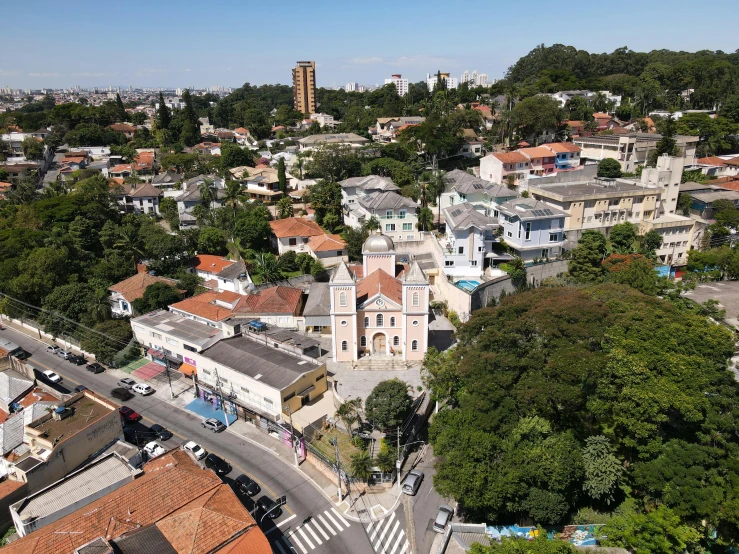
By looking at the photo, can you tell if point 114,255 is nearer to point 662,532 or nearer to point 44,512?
point 44,512

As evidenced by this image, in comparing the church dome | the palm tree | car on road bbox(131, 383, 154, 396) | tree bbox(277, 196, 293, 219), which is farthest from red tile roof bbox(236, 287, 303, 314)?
tree bbox(277, 196, 293, 219)

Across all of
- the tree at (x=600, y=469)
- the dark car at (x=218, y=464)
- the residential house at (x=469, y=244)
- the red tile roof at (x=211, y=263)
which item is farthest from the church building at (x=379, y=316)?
the red tile roof at (x=211, y=263)

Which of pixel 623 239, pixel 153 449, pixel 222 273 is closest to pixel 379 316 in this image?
pixel 153 449

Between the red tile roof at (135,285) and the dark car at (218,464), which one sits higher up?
Answer: the red tile roof at (135,285)

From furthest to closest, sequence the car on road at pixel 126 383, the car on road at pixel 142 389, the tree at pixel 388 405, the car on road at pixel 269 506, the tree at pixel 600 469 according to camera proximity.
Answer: the car on road at pixel 126 383 → the car on road at pixel 142 389 → the tree at pixel 388 405 → the car on road at pixel 269 506 → the tree at pixel 600 469

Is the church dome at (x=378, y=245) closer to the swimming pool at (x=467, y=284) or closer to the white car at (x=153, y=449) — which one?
the swimming pool at (x=467, y=284)

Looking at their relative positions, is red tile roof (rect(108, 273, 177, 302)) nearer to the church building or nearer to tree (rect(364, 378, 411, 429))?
the church building

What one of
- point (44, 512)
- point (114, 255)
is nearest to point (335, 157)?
point (114, 255)
